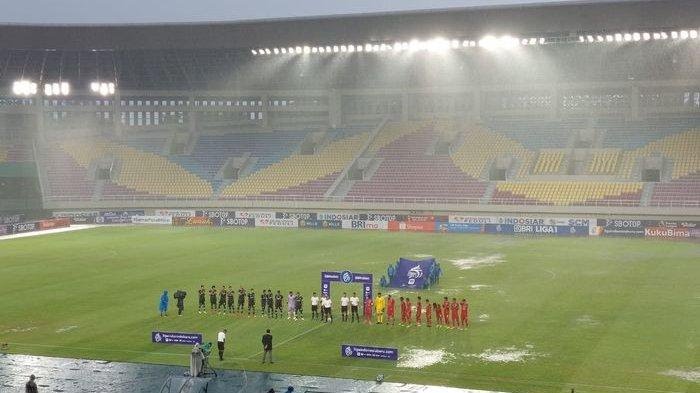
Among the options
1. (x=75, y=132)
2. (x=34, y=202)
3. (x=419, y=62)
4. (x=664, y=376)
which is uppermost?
(x=419, y=62)

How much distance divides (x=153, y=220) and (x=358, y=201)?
18.3m

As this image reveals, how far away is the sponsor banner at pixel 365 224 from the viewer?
72.1 metres

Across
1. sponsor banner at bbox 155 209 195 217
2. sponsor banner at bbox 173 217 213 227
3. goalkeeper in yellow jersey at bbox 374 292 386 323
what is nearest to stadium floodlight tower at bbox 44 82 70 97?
sponsor banner at bbox 155 209 195 217

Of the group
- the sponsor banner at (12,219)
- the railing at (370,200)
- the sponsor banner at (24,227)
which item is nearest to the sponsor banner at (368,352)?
the railing at (370,200)

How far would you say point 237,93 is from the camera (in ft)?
304

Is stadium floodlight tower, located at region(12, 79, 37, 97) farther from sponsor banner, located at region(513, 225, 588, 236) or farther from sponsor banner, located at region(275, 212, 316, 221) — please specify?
sponsor banner, located at region(513, 225, 588, 236)

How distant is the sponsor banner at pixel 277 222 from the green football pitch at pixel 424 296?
10.7 m

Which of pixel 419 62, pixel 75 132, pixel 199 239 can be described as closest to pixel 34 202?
pixel 75 132

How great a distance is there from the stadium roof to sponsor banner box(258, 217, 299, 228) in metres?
19.6

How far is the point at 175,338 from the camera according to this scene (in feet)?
100

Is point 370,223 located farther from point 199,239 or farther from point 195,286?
point 195,286

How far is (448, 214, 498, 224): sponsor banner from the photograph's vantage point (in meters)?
68.4

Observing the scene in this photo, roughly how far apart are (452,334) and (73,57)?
65933mm

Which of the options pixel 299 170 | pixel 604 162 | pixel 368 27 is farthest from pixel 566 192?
pixel 299 170
